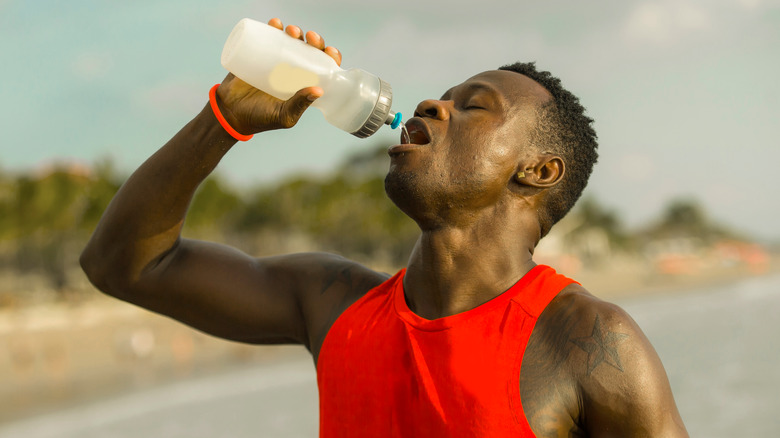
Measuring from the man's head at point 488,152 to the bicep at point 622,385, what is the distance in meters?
0.57

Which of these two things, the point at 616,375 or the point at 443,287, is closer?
the point at 616,375

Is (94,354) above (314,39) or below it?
below

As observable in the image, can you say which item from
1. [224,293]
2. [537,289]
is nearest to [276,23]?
[224,293]

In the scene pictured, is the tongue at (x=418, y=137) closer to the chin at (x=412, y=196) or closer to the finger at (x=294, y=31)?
the chin at (x=412, y=196)

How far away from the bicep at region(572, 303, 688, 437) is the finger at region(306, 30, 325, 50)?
48.9 inches

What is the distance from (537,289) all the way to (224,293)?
110 centimetres

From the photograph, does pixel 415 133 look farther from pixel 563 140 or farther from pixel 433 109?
pixel 563 140

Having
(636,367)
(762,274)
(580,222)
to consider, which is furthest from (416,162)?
(580,222)

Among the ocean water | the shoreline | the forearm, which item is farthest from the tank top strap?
the shoreline

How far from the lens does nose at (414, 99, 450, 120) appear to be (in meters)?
2.48

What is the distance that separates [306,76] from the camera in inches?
110

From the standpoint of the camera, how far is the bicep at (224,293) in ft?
8.71

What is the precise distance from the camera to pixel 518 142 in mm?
2467

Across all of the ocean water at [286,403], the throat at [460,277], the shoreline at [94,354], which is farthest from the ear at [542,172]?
the shoreline at [94,354]
